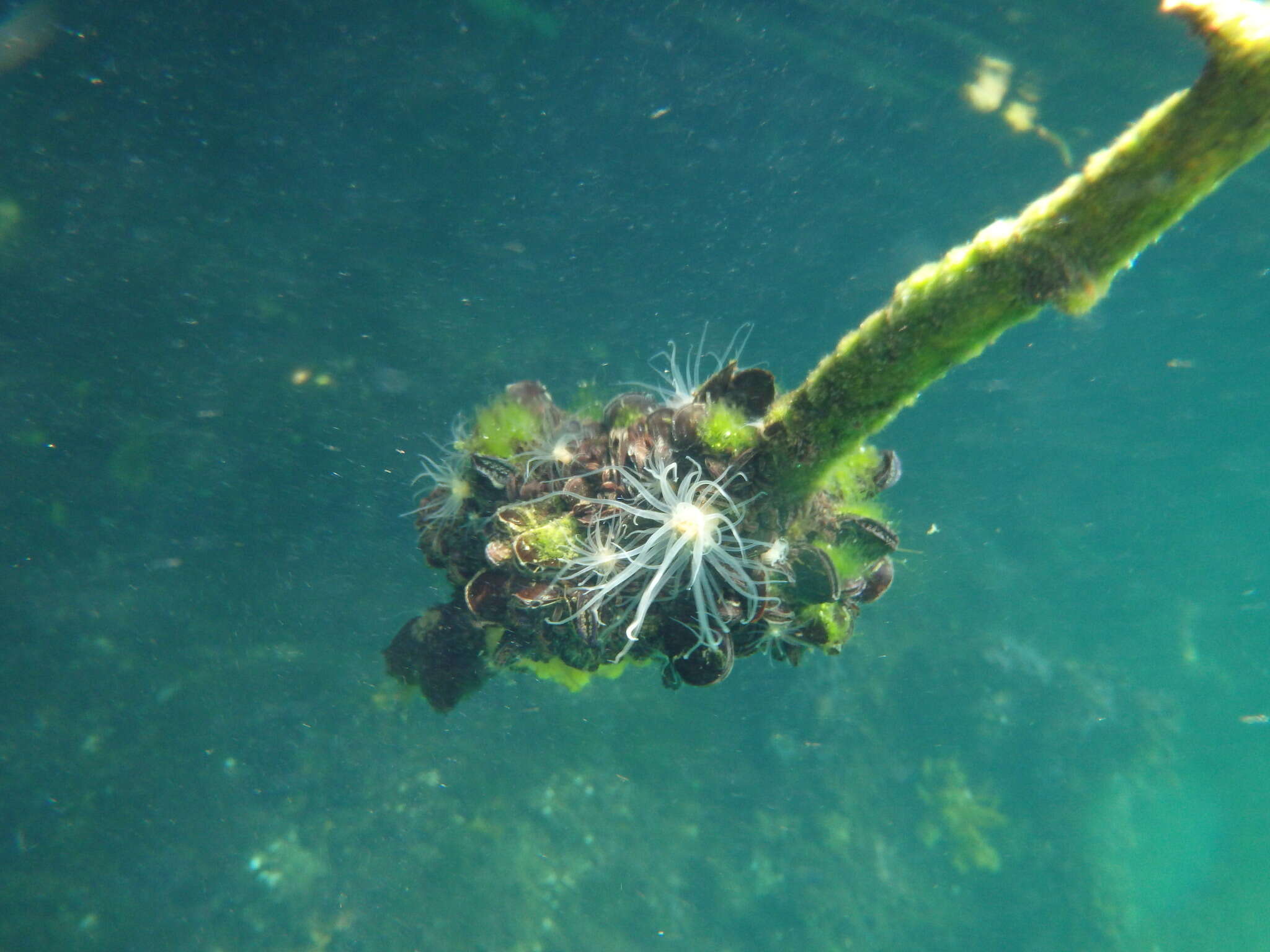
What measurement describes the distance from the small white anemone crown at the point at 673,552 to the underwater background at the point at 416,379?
3.35 m

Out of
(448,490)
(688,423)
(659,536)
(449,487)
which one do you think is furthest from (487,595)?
(688,423)

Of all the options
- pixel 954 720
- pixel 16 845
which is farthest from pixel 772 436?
pixel 954 720

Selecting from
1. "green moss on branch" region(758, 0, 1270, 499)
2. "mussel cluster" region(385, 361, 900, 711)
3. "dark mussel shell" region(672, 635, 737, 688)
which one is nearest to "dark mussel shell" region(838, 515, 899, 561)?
"mussel cluster" region(385, 361, 900, 711)

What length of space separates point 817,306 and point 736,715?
8114 millimetres

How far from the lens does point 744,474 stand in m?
3.45

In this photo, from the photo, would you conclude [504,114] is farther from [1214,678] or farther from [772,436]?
[1214,678]

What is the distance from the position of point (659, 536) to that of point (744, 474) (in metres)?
0.61

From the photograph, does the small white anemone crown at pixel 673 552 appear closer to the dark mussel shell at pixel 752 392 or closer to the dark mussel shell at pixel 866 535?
the dark mussel shell at pixel 752 392

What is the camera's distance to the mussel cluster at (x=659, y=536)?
345 cm

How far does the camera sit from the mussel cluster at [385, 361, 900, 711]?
3451mm

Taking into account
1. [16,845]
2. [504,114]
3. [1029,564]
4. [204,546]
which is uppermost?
[504,114]

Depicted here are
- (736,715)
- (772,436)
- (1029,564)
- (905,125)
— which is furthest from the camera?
(1029,564)

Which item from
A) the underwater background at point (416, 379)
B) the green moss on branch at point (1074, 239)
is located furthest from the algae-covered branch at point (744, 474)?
the underwater background at point (416, 379)

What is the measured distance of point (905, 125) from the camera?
9.52 m
